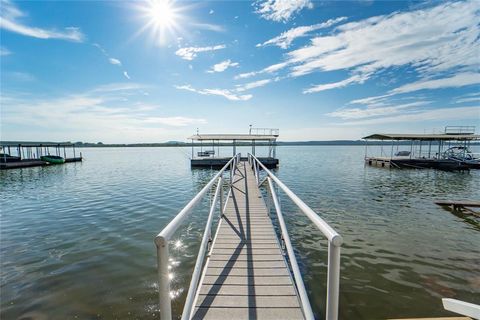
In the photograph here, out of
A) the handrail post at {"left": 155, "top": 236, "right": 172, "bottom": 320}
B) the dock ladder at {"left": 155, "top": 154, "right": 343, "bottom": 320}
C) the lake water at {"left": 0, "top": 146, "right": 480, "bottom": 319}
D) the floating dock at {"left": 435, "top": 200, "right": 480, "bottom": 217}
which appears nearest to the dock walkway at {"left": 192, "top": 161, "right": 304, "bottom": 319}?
the dock ladder at {"left": 155, "top": 154, "right": 343, "bottom": 320}

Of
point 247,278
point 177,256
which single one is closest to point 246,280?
point 247,278

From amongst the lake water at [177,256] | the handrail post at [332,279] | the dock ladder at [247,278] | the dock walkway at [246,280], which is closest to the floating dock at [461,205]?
the lake water at [177,256]

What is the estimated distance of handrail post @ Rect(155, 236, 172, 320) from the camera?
173cm

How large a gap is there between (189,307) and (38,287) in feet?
13.9

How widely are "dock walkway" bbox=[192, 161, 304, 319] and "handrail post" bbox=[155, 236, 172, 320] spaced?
95 centimetres

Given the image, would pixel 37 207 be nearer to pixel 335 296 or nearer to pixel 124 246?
pixel 124 246

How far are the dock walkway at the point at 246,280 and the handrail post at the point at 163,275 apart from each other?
0.95 m

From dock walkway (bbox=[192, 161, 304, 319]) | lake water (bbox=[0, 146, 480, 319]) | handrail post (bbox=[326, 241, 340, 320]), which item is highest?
handrail post (bbox=[326, 241, 340, 320])

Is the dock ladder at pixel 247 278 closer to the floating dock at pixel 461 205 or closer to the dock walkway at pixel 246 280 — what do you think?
the dock walkway at pixel 246 280

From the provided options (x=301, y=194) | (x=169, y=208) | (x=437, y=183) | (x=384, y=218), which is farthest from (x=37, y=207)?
(x=437, y=183)

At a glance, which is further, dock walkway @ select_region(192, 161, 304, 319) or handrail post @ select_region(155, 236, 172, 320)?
dock walkway @ select_region(192, 161, 304, 319)

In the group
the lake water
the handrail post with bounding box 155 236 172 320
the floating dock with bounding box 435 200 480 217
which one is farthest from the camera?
the floating dock with bounding box 435 200 480 217

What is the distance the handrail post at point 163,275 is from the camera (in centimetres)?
173

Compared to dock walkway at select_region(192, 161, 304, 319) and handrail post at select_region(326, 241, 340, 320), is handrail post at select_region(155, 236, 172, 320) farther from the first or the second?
handrail post at select_region(326, 241, 340, 320)
